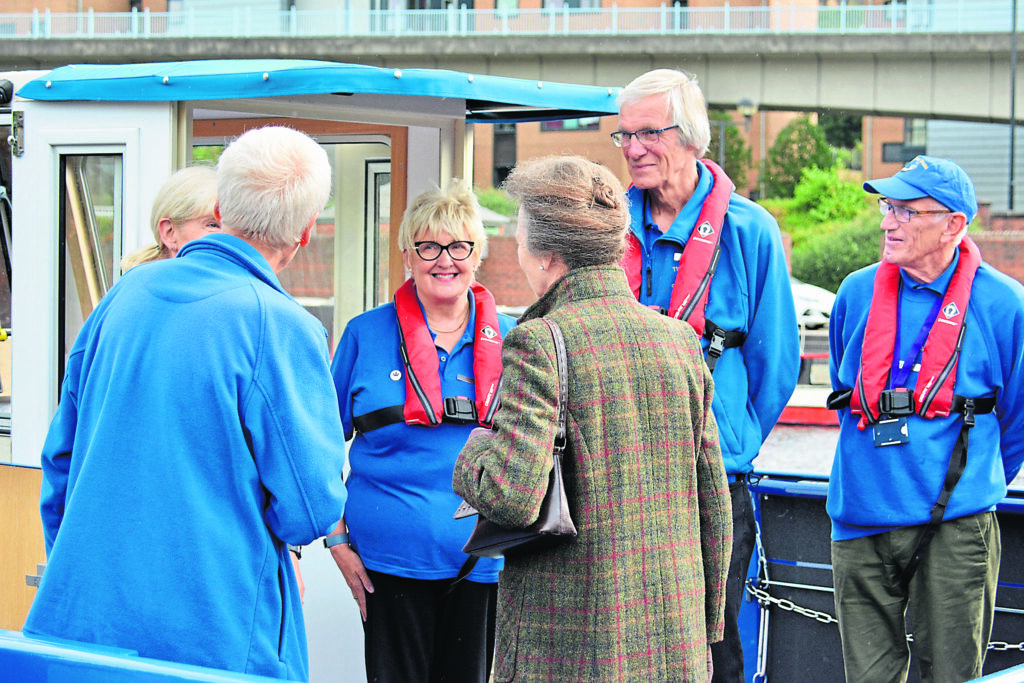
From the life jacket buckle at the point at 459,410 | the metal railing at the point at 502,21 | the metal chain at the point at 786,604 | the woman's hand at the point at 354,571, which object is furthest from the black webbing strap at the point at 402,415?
the metal railing at the point at 502,21

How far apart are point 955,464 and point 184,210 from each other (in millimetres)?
2529

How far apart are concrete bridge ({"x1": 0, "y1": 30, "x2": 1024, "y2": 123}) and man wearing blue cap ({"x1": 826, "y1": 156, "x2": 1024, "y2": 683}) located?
27510mm

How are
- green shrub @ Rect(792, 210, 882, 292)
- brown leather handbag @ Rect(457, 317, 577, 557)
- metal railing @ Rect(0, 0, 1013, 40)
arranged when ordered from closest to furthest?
brown leather handbag @ Rect(457, 317, 577, 557)
metal railing @ Rect(0, 0, 1013, 40)
green shrub @ Rect(792, 210, 882, 292)

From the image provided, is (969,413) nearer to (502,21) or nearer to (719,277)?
(719,277)

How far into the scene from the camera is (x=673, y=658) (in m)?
2.44

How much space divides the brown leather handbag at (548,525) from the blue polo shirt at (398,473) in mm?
958

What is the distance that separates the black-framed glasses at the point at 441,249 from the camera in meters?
3.63

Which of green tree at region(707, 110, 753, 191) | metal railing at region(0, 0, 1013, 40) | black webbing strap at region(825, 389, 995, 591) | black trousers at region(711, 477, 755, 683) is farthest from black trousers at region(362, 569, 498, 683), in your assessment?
green tree at region(707, 110, 753, 191)

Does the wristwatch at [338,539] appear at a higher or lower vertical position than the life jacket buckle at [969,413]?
lower

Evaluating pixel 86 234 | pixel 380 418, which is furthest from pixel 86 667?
pixel 86 234

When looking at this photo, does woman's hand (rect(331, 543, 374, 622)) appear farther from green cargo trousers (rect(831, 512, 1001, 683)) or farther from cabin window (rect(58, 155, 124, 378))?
green cargo trousers (rect(831, 512, 1001, 683))

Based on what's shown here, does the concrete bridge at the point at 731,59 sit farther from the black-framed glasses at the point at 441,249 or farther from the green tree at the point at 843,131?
the green tree at the point at 843,131

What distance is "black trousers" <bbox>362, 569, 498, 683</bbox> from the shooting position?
3455 millimetres

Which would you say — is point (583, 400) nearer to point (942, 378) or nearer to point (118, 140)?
point (942, 378)
